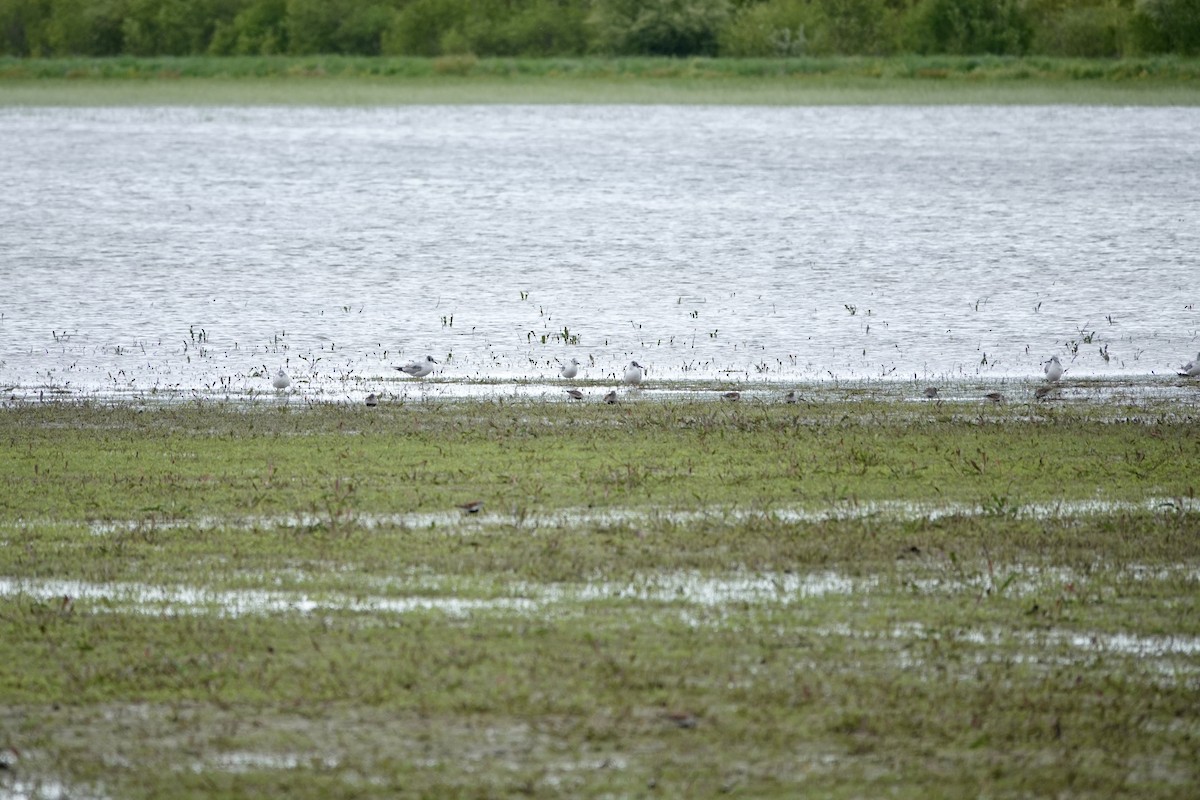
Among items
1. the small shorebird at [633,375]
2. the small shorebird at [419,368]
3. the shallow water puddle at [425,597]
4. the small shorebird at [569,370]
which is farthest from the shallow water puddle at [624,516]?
the small shorebird at [419,368]

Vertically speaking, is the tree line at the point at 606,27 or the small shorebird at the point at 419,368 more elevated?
the tree line at the point at 606,27

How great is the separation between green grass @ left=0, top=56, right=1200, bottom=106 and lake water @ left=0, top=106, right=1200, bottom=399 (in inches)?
268

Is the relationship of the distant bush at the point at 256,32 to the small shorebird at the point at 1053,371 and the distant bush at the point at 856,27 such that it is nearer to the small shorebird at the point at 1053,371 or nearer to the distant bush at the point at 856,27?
the distant bush at the point at 856,27

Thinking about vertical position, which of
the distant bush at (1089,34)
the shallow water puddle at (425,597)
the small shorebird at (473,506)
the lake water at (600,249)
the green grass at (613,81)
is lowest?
the lake water at (600,249)

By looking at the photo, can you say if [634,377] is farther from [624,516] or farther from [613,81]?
[613,81]

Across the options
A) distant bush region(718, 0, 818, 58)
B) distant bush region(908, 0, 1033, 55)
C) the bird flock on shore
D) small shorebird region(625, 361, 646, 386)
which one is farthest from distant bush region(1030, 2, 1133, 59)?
small shorebird region(625, 361, 646, 386)

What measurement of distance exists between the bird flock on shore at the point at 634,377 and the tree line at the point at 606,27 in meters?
60.1

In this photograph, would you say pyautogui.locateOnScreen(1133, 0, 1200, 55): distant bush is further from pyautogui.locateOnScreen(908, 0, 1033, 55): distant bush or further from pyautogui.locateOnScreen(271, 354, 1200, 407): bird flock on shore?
pyautogui.locateOnScreen(271, 354, 1200, 407): bird flock on shore

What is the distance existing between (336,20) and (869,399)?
8697 cm

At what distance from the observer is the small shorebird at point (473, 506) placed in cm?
1079

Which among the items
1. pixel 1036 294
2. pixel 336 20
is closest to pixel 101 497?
pixel 1036 294

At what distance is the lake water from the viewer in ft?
65.1

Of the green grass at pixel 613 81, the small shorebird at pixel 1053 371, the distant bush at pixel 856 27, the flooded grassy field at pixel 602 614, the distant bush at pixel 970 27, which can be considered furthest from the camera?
the distant bush at pixel 856 27

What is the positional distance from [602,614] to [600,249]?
22.2 m
